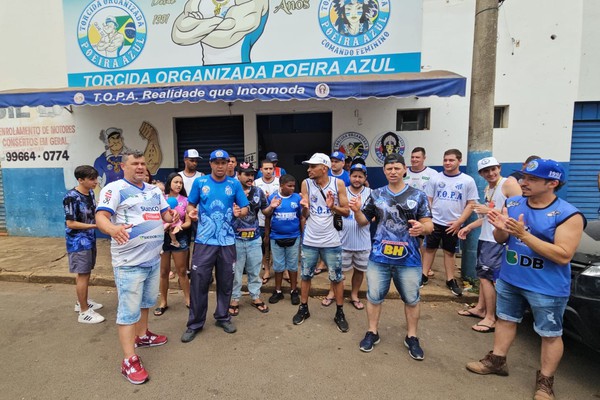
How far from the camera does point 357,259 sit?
4188 mm

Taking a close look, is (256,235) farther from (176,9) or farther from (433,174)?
(176,9)

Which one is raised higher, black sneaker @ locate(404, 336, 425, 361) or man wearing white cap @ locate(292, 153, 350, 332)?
man wearing white cap @ locate(292, 153, 350, 332)

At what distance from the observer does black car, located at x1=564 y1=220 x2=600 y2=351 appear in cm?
251

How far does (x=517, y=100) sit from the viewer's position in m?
6.00

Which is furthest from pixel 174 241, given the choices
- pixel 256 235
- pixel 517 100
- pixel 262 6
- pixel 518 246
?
pixel 517 100

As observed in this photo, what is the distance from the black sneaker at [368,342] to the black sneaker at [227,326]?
4.46ft

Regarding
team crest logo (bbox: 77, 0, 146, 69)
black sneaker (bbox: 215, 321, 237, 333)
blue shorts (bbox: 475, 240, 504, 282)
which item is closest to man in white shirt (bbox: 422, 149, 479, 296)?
blue shorts (bbox: 475, 240, 504, 282)

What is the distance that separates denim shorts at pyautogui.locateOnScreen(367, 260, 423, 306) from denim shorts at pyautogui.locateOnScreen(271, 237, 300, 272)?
126 cm

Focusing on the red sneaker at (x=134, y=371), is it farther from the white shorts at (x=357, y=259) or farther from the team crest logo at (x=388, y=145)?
the team crest logo at (x=388, y=145)

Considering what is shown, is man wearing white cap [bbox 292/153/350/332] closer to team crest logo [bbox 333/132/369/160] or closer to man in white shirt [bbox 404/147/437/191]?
man in white shirt [bbox 404/147/437/191]

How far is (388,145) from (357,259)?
2988mm

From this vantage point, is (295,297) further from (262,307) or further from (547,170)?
(547,170)

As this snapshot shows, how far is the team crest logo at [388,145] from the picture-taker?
6.34 meters

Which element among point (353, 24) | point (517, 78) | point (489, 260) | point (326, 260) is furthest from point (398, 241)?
point (517, 78)
